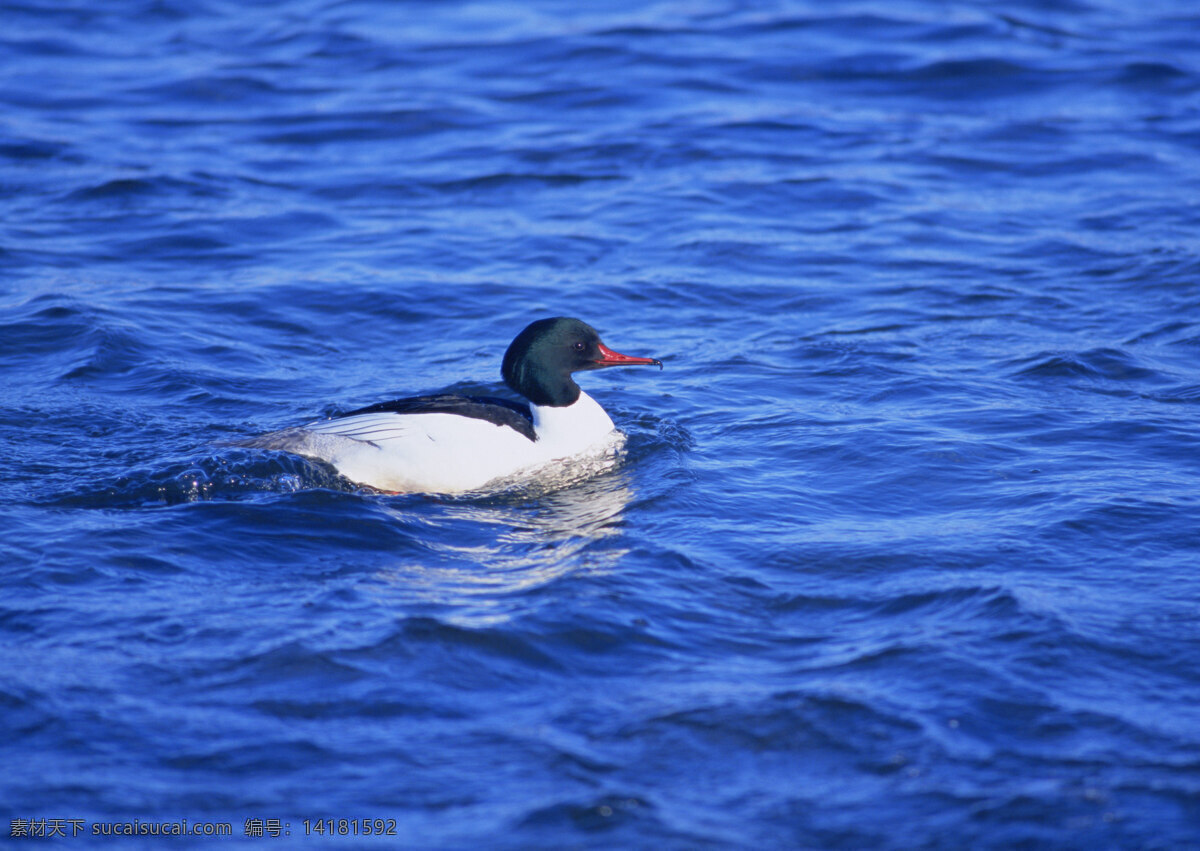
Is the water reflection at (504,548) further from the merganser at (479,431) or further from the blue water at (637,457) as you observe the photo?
the merganser at (479,431)

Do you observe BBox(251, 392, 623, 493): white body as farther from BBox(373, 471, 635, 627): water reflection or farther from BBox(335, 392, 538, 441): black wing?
BBox(373, 471, 635, 627): water reflection

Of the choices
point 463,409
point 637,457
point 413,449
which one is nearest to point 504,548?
point 413,449

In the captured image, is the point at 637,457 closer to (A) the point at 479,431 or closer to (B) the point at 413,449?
(A) the point at 479,431

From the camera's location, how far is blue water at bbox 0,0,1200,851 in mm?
4285

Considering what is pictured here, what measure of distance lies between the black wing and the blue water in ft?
1.49

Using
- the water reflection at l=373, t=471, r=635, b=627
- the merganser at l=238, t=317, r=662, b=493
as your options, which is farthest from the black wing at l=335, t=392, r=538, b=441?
the water reflection at l=373, t=471, r=635, b=627

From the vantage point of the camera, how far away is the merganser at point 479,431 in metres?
6.75

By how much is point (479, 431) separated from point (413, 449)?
Answer: 38cm

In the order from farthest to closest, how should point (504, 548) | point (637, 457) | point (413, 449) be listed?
1. point (637, 457)
2. point (413, 449)
3. point (504, 548)

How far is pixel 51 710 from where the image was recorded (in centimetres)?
453

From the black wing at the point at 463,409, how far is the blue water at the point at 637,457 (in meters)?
0.45

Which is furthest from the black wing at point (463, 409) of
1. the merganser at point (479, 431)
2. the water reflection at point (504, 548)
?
the water reflection at point (504, 548)

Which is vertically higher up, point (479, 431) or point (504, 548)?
point (479, 431)

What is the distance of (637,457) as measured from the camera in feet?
24.1
